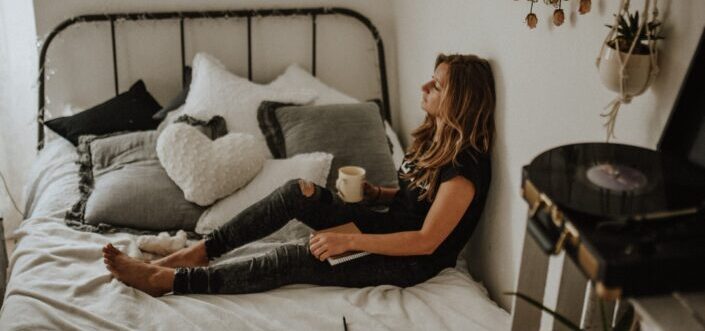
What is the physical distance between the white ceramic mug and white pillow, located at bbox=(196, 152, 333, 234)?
113 mm

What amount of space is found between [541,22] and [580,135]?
0.31 metres

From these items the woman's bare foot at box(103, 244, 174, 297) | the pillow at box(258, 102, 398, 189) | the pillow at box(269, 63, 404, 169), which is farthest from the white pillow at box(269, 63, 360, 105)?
the woman's bare foot at box(103, 244, 174, 297)

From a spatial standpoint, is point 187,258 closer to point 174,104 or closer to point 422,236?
point 422,236

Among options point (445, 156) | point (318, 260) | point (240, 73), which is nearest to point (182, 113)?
point (240, 73)

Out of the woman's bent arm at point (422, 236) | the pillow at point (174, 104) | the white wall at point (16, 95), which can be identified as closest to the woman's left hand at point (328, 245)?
the woman's bent arm at point (422, 236)

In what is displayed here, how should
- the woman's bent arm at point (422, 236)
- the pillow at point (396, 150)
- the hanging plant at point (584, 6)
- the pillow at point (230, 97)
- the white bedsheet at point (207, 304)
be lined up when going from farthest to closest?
the pillow at point (396, 150) < the pillow at point (230, 97) < the woman's bent arm at point (422, 236) < the white bedsheet at point (207, 304) < the hanging plant at point (584, 6)

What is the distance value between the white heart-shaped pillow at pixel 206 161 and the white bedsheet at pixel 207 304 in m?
0.25

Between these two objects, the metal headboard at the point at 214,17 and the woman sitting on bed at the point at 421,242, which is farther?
the metal headboard at the point at 214,17

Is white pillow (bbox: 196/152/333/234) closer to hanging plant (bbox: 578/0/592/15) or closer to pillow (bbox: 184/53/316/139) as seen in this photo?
pillow (bbox: 184/53/316/139)

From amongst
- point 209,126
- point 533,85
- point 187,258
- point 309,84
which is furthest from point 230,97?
point 533,85

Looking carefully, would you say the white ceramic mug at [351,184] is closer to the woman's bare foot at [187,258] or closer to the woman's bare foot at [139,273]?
the woman's bare foot at [187,258]

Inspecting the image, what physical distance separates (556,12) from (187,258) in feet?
3.78

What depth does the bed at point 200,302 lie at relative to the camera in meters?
1.57

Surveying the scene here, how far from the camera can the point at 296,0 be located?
2.77 m
